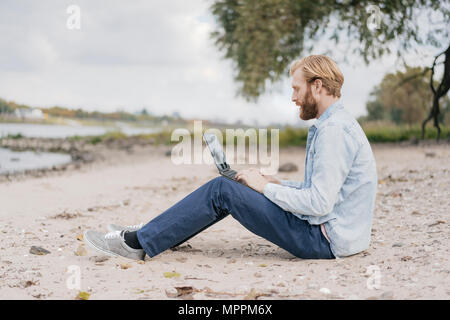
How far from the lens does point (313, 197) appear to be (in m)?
3.17

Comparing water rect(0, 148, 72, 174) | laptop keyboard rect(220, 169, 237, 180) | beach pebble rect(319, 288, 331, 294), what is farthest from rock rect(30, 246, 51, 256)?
water rect(0, 148, 72, 174)

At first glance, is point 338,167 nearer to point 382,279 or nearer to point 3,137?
point 382,279

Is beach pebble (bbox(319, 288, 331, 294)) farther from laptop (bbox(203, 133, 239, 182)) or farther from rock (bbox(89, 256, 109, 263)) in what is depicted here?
rock (bbox(89, 256, 109, 263))

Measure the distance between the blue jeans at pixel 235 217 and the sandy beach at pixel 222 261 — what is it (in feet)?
0.52

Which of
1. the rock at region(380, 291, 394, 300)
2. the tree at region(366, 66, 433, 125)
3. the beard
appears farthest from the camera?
the tree at region(366, 66, 433, 125)

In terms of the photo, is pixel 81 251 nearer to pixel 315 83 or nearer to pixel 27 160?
pixel 315 83

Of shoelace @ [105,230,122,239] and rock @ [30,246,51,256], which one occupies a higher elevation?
shoelace @ [105,230,122,239]

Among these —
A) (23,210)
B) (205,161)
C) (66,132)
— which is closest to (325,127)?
(23,210)

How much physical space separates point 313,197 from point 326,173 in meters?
0.18

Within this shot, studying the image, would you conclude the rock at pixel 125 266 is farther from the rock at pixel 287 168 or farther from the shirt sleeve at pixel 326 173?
the rock at pixel 287 168

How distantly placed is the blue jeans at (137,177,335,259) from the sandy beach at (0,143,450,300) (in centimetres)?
16

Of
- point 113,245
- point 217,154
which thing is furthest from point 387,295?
point 113,245

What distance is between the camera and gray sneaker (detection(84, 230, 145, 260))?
3646 mm

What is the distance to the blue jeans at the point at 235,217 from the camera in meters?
3.38
